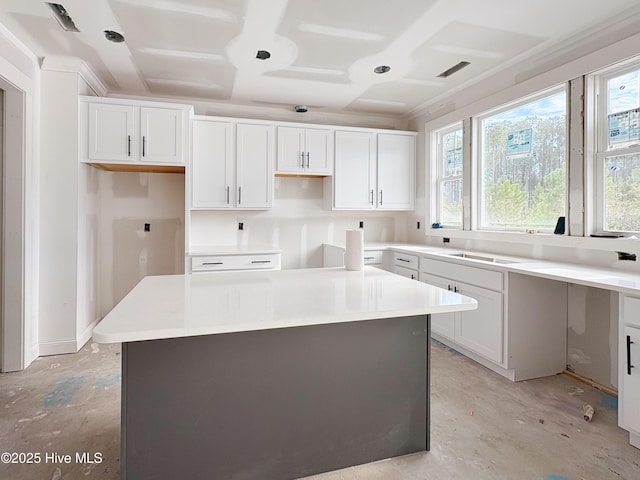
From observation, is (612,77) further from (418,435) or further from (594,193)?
(418,435)

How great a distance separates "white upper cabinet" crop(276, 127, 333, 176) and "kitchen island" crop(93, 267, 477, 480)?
2452mm

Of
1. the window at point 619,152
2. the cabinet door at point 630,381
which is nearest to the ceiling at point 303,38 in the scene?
the window at point 619,152

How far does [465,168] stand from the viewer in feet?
12.6

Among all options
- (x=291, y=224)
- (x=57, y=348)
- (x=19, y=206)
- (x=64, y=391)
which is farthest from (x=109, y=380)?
(x=291, y=224)

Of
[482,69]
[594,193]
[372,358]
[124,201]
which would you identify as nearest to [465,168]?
[482,69]

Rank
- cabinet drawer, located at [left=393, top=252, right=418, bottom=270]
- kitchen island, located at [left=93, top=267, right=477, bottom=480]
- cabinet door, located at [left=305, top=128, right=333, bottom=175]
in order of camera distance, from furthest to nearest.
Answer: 1. cabinet door, located at [left=305, top=128, right=333, bottom=175]
2. cabinet drawer, located at [left=393, top=252, right=418, bottom=270]
3. kitchen island, located at [left=93, top=267, right=477, bottom=480]

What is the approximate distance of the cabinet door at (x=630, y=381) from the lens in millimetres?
1920

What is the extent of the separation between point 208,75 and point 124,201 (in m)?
1.62

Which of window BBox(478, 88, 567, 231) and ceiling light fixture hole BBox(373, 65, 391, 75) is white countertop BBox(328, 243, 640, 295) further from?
ceiling light fixture hole BBox(373, 65, 391, 75)

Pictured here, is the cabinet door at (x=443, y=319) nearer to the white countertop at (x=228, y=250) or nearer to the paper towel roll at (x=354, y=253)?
the paper towel roll at (x=354, y=253)

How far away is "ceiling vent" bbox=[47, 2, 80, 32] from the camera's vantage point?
7.77ft

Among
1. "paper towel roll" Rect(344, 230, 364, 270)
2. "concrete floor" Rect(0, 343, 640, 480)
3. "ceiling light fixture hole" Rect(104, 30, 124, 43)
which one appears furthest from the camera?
"ceiling light fixture hole" Rect(104, 30, 124, 43)

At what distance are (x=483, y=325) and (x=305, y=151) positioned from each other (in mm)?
2532

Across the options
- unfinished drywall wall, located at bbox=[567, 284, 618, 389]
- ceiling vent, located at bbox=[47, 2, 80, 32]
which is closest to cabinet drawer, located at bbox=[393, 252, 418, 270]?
unfinished drywall wall, located at bbox=[567, 284, 618, 389]
